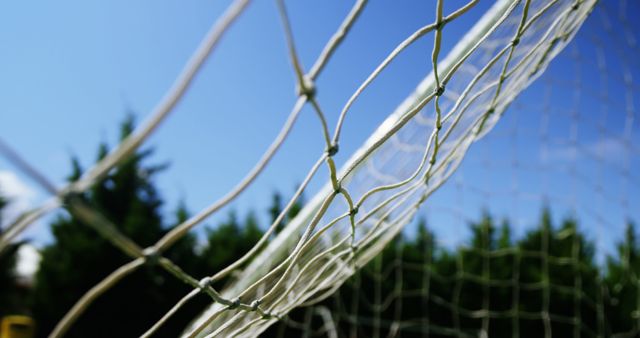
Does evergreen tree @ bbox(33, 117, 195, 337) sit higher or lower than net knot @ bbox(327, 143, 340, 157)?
higher

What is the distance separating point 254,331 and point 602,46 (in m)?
1.56

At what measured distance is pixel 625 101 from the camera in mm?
1807

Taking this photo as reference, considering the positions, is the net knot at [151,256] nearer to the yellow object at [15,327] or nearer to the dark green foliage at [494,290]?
the yellow object at [15,327]

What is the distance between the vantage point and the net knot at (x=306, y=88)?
414 mm

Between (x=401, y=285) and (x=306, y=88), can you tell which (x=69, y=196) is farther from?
(x=401, y=285)

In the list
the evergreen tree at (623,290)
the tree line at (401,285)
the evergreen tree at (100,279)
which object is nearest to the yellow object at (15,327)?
the tree line at (401,285)

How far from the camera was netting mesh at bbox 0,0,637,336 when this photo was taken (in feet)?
1.16

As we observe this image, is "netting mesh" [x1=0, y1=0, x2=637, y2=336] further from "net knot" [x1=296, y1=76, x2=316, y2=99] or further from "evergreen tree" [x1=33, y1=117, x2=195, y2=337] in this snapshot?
"evergreen tree" [x1=33, y1=117, x2=195, y2=337]

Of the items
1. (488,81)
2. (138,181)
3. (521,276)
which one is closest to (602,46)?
(488,81)

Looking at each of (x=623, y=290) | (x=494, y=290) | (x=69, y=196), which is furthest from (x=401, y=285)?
(x=69, y=196)

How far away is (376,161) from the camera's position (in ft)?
4.49

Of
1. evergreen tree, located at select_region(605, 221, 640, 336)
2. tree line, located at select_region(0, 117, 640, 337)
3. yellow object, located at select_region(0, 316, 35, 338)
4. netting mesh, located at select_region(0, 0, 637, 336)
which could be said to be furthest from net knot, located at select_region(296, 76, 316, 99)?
evergreen tree, located at select_region(605, 221, 640, 336)

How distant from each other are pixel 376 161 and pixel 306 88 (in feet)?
3.18

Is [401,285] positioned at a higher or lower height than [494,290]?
higher
